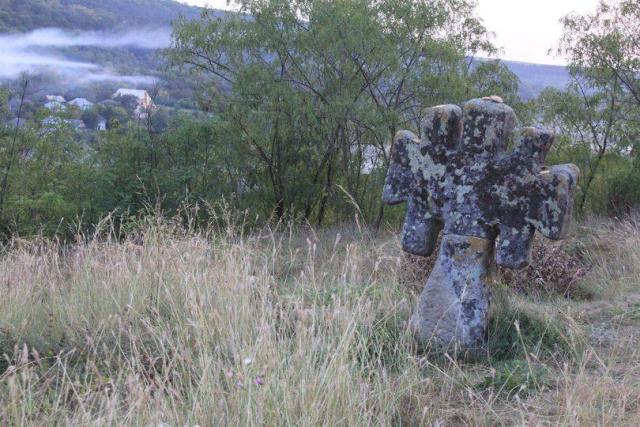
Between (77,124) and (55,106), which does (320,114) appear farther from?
(77,124)

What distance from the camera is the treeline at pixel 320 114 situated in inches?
460

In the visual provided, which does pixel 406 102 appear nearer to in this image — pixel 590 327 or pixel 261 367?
pixel 590 327

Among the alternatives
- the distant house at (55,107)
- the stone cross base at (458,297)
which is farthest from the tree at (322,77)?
the stone cross base at (458,297)

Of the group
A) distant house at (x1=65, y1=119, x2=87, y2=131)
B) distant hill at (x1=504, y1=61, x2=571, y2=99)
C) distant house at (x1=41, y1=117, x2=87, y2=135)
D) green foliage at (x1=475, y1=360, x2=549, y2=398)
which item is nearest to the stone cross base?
green foliage at (x1=475, y1=360, x2=549, y2=398)

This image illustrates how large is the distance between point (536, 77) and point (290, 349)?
12246mm

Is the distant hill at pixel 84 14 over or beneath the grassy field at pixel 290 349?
over

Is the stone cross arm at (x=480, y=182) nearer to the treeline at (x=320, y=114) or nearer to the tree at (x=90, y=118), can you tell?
the treeline at (x=320, y=114)

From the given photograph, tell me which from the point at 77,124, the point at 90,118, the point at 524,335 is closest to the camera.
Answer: the point at 524,335

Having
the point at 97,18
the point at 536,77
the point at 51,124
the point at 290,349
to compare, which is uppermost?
the point at 97,18

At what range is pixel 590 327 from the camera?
503cm

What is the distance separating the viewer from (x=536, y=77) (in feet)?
48.8

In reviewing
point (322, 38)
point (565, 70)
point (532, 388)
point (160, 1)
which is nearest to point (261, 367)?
point (532, 388)

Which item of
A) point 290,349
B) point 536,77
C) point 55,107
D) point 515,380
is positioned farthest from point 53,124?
point 515,380

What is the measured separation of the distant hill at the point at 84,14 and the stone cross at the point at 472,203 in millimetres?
51425
